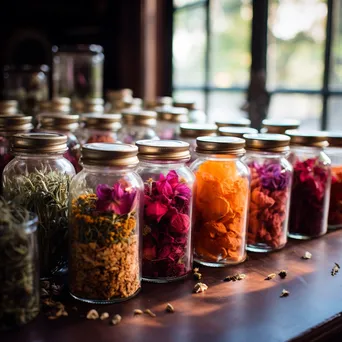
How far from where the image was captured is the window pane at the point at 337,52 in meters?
1.78

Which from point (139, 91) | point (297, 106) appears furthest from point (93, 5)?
point (297, 106)

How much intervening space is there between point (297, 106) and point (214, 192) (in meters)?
1.19

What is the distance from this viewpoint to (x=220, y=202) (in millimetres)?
948

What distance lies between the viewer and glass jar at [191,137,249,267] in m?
0.95

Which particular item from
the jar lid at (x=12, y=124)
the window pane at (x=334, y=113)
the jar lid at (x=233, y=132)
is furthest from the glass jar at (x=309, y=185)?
the window pane at (x=334, y=113)

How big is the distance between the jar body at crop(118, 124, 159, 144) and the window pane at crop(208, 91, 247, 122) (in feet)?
3.28

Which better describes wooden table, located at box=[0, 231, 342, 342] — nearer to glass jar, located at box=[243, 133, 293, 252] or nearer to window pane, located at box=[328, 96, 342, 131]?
glass jar, located at box=[243, 133, 293, 252]

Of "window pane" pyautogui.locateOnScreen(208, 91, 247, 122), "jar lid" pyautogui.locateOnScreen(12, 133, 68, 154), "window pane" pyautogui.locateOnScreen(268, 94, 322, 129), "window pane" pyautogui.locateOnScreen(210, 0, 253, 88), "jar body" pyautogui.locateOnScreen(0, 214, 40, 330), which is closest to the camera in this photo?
"jar body" pyautogui.locateOnScreen(0, 214, 40, 330)

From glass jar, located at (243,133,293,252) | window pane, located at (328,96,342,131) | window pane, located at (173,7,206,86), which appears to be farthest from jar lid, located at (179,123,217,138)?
window pane, located at (173,7,206,86)

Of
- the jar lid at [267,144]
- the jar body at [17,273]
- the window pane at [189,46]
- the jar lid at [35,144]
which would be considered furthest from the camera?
the window pane at [189,46]

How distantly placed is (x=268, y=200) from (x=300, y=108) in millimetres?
1051

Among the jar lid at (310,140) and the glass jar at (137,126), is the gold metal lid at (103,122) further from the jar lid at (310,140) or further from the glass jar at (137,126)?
the jar lid at (310,140)

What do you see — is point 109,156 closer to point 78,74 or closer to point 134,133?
point 134,133

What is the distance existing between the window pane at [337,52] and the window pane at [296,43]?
0.15ft
